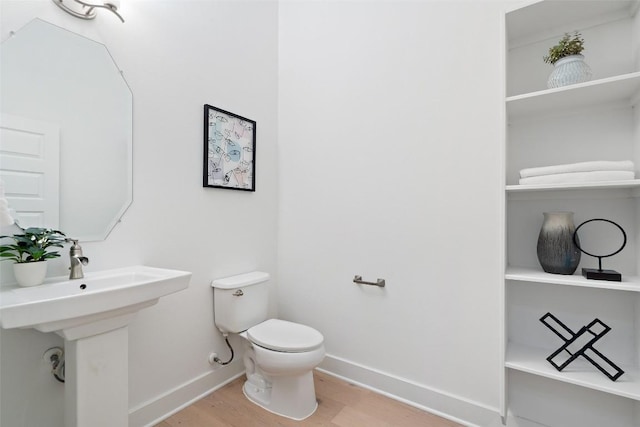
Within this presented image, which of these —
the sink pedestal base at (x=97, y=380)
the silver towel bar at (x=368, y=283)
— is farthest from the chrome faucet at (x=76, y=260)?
the silver towel bar at (x=368, y=283)

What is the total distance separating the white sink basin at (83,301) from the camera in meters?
0.90

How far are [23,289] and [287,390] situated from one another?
131 cm

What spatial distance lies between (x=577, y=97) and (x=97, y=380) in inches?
91.0

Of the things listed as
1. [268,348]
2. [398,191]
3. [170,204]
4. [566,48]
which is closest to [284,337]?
[268,348]

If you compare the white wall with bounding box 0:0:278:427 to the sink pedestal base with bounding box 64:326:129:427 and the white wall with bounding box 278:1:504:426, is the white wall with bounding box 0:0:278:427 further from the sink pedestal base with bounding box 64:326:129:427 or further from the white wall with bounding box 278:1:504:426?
the white wall with bounding box 278:1:504:426

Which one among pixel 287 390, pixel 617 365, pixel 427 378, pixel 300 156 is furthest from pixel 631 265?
pixel 300 156

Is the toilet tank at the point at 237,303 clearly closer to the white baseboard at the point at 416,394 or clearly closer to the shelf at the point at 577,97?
the white baseboard at the point at 416,394

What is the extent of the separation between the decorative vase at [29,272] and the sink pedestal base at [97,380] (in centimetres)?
27

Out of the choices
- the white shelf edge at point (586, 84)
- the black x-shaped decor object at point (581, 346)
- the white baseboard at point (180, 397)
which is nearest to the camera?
the white shelf edge at point (586, 84)

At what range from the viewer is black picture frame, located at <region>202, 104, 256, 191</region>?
73.6 inches

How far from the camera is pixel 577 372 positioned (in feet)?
4.11

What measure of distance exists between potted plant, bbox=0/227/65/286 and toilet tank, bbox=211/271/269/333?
0.87 m

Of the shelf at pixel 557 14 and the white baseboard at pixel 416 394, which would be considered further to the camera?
the white baseboard at pixel 416 394

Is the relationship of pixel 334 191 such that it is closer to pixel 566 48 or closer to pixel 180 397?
pixel 566 48
